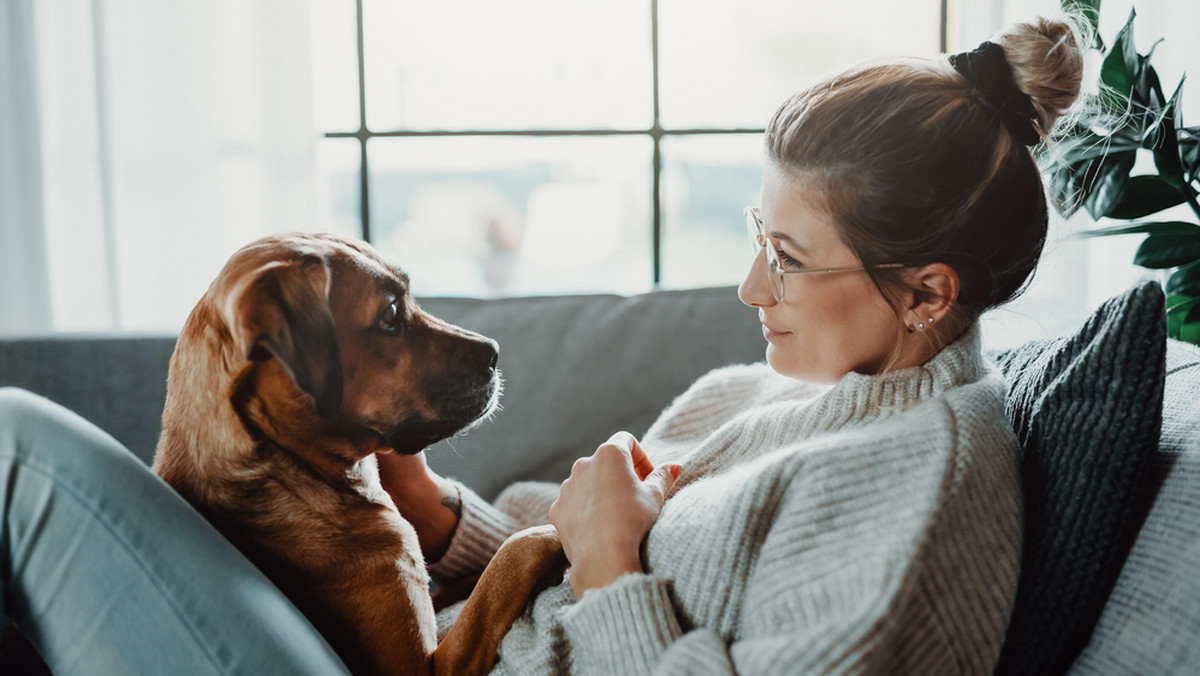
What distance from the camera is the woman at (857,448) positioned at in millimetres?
791

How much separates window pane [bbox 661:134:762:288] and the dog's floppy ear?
1.97 metres

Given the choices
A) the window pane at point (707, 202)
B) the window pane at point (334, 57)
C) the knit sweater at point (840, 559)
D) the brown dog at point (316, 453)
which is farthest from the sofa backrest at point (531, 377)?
the window pane at point (334, 57)

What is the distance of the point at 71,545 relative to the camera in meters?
0.93

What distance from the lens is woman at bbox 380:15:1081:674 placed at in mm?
791

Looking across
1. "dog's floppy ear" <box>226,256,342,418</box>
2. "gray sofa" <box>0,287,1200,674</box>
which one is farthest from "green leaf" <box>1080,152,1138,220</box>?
"dog's floppy ear" <box>226,256,342,418</box>

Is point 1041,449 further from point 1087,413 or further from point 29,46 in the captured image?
point 29,46

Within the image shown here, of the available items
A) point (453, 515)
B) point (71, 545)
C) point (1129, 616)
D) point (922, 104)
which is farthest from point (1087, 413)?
point (71, 545)

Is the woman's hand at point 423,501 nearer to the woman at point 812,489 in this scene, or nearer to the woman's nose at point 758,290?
the woman at point 812,489

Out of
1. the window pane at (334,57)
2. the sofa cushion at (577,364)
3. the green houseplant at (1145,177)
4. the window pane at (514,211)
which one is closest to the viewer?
the green houseplant at (1145,177)

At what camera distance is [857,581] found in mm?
761

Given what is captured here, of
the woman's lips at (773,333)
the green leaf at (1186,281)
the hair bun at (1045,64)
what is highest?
the hair bun at (1045,64)

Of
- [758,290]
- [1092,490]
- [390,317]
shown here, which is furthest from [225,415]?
[1092,490]

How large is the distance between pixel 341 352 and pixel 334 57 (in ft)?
6.48

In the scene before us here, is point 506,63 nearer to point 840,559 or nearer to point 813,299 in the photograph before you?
point 813,299
